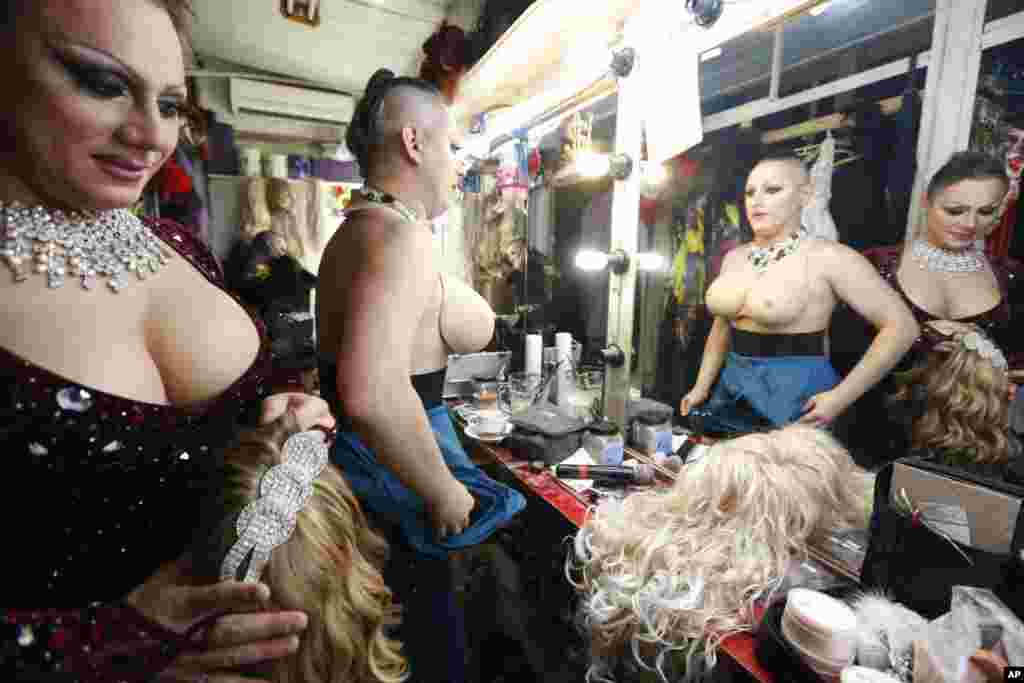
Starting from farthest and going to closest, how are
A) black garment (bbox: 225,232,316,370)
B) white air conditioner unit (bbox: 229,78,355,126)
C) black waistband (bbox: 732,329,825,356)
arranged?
white air conditioner unit (bbox: 229,78,355,126)
black garment (bbox: 225,232,316,370)
black waistband (bbox: 732,329,825,356)

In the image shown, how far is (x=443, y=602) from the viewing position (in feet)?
3.73

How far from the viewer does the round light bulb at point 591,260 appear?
160cm

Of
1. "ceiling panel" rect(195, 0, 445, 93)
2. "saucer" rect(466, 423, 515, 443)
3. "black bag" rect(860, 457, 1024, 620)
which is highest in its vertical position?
"ceiling panel" rect(195, 0, 445, 93)

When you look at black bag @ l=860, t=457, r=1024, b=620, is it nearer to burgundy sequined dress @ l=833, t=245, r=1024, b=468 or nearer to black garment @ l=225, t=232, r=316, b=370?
burgundy sequined dress @ l=833, t=245, r=1024, b=468

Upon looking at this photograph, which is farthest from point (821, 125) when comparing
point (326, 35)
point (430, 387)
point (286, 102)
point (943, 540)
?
point (286, 102)

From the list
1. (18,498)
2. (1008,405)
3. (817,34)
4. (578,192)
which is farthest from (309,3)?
(1008,405)

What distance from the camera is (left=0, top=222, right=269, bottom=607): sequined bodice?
0.52 metres

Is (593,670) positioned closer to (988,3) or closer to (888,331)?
(888,331)

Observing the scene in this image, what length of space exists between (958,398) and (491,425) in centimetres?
124

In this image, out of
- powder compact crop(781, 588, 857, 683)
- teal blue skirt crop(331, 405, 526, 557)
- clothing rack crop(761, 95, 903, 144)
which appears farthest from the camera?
teal blue skirt crop(331, 405, 526, 557)

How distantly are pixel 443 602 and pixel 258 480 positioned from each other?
29.2 inches

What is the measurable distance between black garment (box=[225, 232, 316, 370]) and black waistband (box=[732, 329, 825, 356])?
7.48 feet

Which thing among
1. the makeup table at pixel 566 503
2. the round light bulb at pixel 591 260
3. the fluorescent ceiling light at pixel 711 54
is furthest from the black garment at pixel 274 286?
the fluorescent ceiling light at pixel 711 54

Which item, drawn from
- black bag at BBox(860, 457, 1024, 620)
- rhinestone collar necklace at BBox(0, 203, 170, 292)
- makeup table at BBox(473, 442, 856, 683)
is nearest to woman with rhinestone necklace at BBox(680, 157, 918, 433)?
black bag at BBox(860, 457, 1024, 620)
